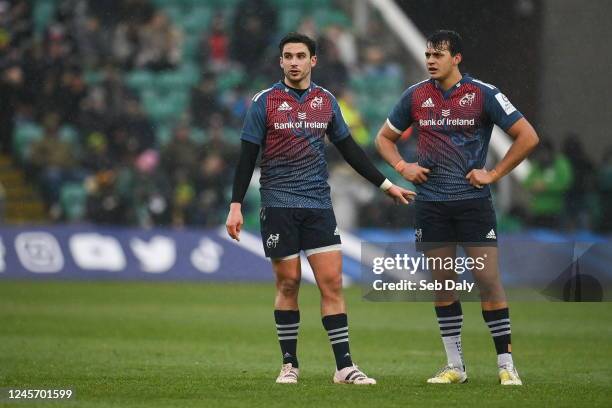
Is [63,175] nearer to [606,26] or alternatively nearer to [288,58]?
[606,26]

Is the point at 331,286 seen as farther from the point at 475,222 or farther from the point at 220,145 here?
the point at 220,145

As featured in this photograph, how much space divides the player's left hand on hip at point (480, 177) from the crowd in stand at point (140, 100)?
1029cm

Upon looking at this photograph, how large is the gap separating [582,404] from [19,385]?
3.59 metres

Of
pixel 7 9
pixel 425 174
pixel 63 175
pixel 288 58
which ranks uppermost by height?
pixel 7 9

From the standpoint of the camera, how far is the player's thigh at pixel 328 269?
27.1ft

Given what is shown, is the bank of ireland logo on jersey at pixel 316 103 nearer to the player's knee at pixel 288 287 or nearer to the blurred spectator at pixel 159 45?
the player's knee at pixel 288 287

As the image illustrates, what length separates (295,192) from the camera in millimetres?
8320

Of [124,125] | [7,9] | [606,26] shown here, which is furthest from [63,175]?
[606,26]

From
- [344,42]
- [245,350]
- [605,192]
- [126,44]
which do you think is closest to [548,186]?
[605,192]

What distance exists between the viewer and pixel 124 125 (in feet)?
67.9

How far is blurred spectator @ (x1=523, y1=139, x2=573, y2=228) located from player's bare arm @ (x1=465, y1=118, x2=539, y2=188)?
31.6 feet

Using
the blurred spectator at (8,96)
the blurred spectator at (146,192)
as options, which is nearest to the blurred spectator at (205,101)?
the blurred spectator at (146,192)

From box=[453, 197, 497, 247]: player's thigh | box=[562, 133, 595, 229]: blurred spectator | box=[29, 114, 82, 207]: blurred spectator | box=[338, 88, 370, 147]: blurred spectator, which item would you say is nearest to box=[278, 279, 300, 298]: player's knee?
box=[453, 197, 497, 247]: player's thigh

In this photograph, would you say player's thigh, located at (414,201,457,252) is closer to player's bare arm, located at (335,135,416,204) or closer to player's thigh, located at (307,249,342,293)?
player's bare arm, located at (335,135,416,204)
